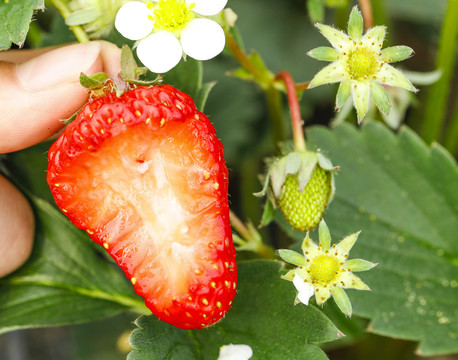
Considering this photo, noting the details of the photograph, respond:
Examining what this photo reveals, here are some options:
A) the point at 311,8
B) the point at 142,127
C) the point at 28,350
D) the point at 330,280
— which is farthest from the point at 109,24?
the point at 28,350

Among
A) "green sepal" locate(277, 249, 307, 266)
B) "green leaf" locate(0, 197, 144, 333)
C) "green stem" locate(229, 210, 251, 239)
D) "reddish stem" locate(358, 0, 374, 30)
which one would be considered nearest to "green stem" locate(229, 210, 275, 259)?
"green stem" locate(229, 210, 251, 239)

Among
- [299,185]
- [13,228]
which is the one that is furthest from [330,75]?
[13,228]

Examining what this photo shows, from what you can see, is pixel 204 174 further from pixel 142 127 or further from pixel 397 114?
pixel 397 114

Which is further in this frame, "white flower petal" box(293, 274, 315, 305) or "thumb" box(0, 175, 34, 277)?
"thumb" box(0, 175, 34, 277)

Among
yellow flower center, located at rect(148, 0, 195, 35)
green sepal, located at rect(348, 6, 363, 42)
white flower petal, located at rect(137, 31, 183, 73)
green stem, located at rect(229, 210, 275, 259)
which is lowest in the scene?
green stem, located at rect(229, 210, 275, 259)

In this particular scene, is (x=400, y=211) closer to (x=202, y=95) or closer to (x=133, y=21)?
(x=202, y=95)

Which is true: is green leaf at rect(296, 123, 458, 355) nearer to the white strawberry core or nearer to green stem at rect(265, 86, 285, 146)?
green stem at rect(265, 86, 285, 146)
